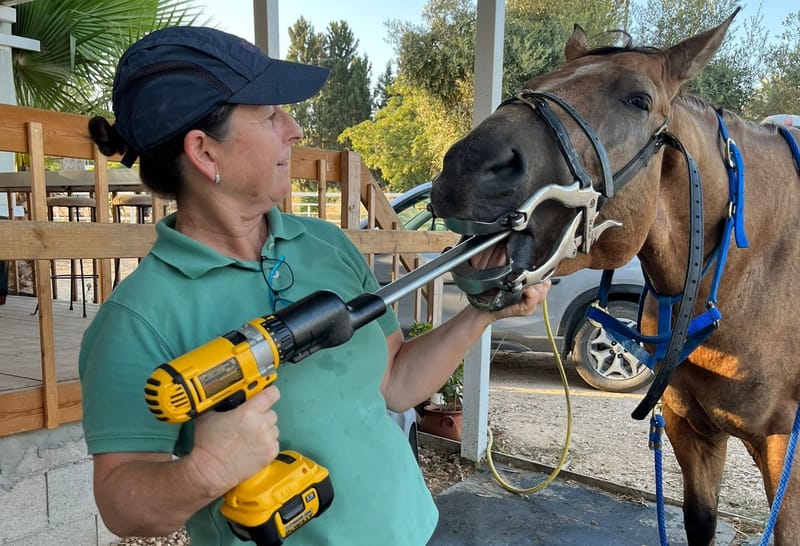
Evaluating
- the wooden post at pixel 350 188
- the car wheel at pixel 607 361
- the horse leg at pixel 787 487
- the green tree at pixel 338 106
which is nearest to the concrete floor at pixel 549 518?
the horse leg at pixel 787 487

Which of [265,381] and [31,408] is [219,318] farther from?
[31,408]

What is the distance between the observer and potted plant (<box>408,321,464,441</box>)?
14.1 ft

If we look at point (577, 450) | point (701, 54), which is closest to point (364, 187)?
point (577, 450)

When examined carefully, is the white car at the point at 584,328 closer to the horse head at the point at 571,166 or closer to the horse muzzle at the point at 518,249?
the horse head at the point at 571,166

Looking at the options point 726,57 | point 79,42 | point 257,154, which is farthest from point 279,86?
point 726,57

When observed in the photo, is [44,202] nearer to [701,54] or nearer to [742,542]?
[701,54]

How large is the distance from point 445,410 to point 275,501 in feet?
11.6

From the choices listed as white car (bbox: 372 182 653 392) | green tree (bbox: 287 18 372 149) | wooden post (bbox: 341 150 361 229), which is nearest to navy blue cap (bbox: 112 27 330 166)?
wooden post (bbox: 341 150 361 229)

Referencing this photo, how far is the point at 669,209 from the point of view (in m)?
1.67

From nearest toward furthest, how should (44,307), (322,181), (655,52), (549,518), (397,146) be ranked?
(655,52)
(44,307)
(549,518)
(322,181)
(397,146)

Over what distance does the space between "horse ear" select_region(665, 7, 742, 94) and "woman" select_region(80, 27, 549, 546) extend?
75 cm

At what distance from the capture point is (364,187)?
4078mm

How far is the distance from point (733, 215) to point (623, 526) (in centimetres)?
216

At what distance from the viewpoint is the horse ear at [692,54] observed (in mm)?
1504
